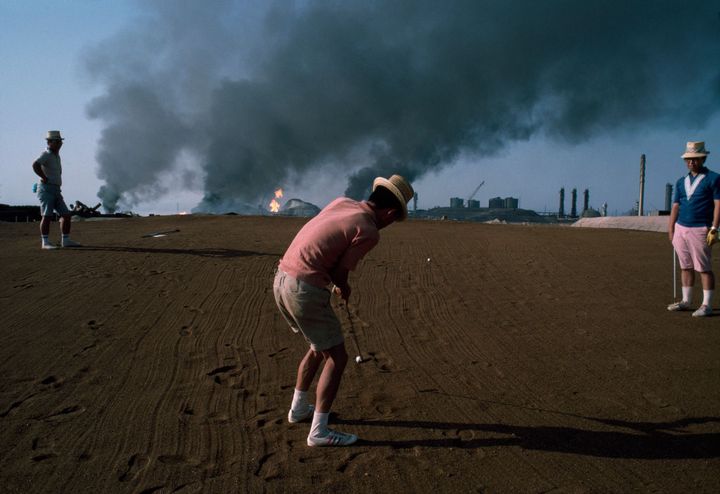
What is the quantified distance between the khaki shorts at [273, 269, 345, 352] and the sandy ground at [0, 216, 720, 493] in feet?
2.69

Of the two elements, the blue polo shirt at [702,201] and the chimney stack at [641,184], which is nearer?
the blue polo shirt at [702,201]

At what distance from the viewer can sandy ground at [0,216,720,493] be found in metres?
3.51

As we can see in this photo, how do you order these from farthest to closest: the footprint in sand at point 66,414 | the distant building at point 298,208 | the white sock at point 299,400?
the distant building at point 298,208 < the footprint in sand at point 66,414 < the white sock at point 299,400

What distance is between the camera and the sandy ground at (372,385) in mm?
3508

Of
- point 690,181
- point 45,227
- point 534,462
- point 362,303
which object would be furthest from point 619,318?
point 45,227

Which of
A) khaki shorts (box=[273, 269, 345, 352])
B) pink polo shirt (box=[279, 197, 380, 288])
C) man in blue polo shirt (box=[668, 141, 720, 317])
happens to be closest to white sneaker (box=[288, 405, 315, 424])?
khaki shorts (box=[273, 269, 345, 352])

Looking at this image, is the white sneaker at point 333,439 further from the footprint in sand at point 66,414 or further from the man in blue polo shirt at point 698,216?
the man in blue polo shirt at point 698,216

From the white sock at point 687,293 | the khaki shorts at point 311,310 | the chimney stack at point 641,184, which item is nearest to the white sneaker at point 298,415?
the khaki shorts at point 311,310

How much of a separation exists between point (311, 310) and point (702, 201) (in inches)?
237

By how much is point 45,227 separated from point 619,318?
432 inches

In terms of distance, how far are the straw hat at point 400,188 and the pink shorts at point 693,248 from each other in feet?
17.5

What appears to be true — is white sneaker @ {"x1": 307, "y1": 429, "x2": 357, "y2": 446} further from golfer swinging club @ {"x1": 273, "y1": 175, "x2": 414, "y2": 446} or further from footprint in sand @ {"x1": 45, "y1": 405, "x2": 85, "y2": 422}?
footprint in sand @ {"x1": 45, "y1": 405, "x2": 85, "y2": 422}

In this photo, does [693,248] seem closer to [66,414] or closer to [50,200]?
[66,414]

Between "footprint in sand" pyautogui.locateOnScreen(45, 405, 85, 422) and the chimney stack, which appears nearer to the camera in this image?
"footprint in sand" pyautogui.locateOnScreen(45, 405, 85, 422)
